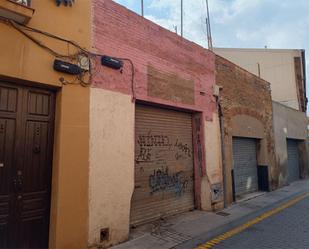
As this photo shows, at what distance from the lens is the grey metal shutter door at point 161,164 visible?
6566 mm

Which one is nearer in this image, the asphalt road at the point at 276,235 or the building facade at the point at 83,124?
the building facade at the point at 83,124

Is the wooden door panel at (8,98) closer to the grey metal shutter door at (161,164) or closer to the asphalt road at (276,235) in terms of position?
the grey metal shutter door at (161,164)

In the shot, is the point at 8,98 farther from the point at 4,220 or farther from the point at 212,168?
the point at 212,168

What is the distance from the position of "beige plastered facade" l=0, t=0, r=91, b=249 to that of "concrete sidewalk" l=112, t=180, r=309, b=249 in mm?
1124

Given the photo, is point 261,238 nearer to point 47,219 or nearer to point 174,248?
point 174,248

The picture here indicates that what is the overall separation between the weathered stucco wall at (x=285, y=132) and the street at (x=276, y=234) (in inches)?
215

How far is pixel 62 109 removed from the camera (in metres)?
4.83

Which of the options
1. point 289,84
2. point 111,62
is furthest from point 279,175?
point 111,62

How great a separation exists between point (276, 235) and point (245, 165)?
16.6 ft

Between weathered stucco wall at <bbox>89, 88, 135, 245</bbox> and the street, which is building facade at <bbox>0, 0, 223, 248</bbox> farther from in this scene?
the street

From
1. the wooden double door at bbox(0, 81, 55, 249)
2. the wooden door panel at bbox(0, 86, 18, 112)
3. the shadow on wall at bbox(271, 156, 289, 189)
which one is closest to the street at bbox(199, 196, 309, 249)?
the wooden double door at bbox(0, 81, 55, 249)

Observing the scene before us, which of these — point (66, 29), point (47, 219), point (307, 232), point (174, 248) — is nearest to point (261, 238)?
point (307, 232)

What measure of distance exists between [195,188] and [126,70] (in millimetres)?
4127

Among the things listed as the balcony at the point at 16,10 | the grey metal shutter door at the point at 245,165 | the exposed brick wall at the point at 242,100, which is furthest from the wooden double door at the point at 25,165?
the grey metal shutter door at the point at 245,165
